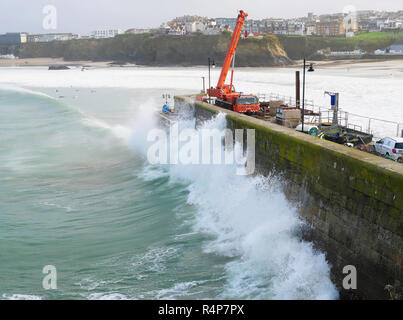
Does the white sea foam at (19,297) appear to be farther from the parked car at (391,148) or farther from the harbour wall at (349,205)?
the parked car at (391,148)

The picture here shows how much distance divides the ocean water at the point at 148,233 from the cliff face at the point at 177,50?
319 ft

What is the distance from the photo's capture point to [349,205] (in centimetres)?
1146

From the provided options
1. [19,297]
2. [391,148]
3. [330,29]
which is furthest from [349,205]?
[330,29]

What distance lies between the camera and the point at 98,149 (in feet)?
96.7

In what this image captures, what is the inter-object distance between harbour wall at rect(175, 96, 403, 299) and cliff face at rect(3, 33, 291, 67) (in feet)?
342

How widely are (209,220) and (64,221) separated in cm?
501

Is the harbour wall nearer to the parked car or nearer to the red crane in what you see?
the parked car

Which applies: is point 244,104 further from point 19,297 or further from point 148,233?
point 19,297

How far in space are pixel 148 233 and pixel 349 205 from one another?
264 inches

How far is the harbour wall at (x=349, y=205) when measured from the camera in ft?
33.0

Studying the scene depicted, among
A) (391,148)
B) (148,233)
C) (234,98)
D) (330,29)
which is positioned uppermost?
(330,29)

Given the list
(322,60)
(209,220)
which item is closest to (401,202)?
(209,220)

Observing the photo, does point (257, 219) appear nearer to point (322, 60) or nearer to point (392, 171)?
point (392, 171)
